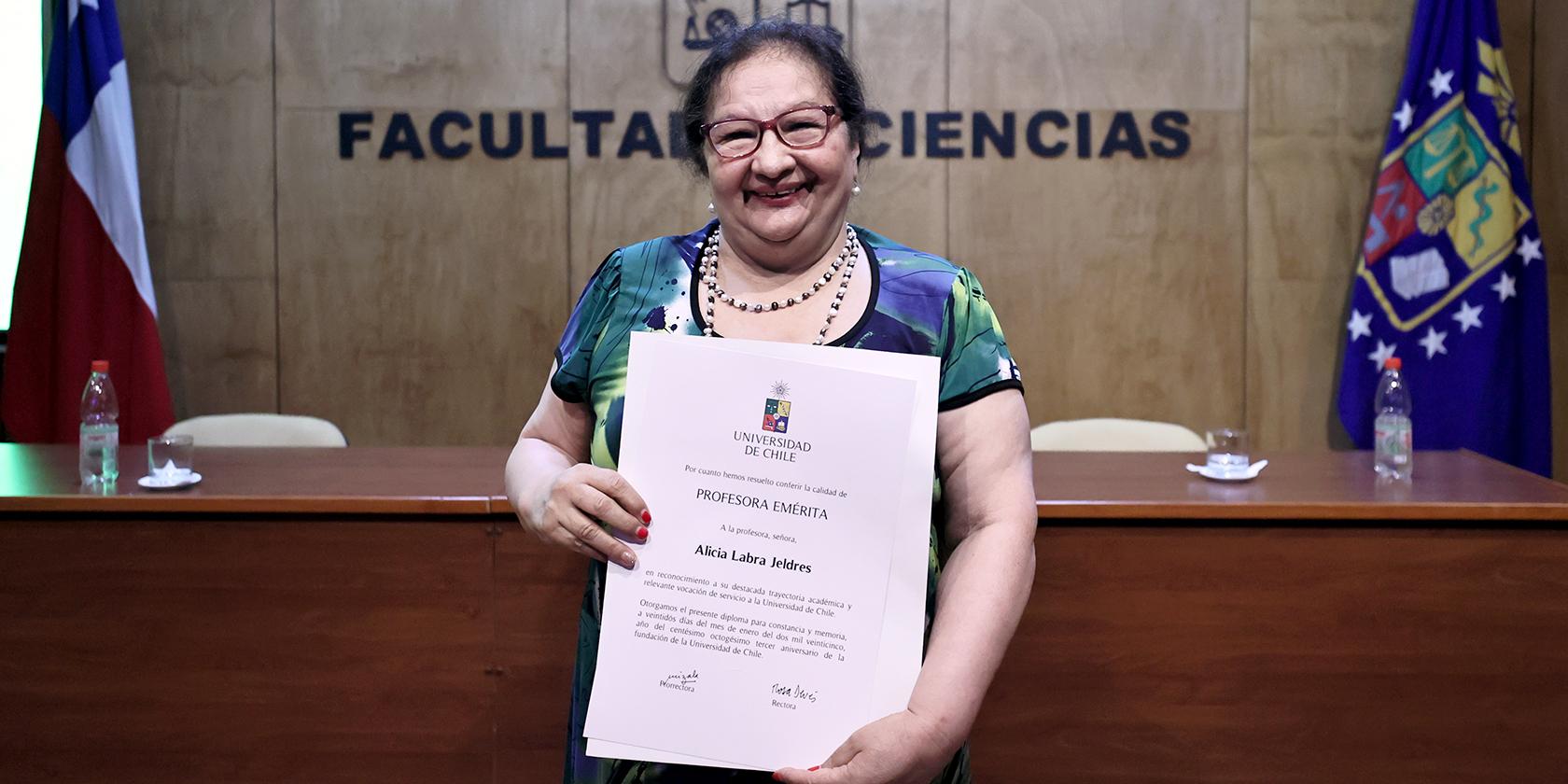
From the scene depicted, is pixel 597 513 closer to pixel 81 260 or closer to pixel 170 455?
pixel 170 455

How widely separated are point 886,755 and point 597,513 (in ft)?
1.17

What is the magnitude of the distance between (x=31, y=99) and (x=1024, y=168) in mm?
3518

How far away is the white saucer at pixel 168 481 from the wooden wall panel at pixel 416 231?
77.2 inches

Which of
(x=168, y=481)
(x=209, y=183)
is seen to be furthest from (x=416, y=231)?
(x=168, y=481)

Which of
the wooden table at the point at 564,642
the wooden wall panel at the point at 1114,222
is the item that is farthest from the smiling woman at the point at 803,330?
the wooden wall panel at the point at 1114,222

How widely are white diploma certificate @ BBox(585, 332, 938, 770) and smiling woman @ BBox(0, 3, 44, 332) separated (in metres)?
4.07

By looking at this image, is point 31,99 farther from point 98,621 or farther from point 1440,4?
point 1440,4

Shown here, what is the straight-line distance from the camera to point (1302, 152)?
4.34m

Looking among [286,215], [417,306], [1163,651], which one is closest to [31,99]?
[286,215]

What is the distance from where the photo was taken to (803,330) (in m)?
1.31

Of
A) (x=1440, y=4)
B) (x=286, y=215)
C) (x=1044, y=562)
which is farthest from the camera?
(x=286, y=215)

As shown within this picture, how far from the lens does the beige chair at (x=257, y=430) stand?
3414 mm
